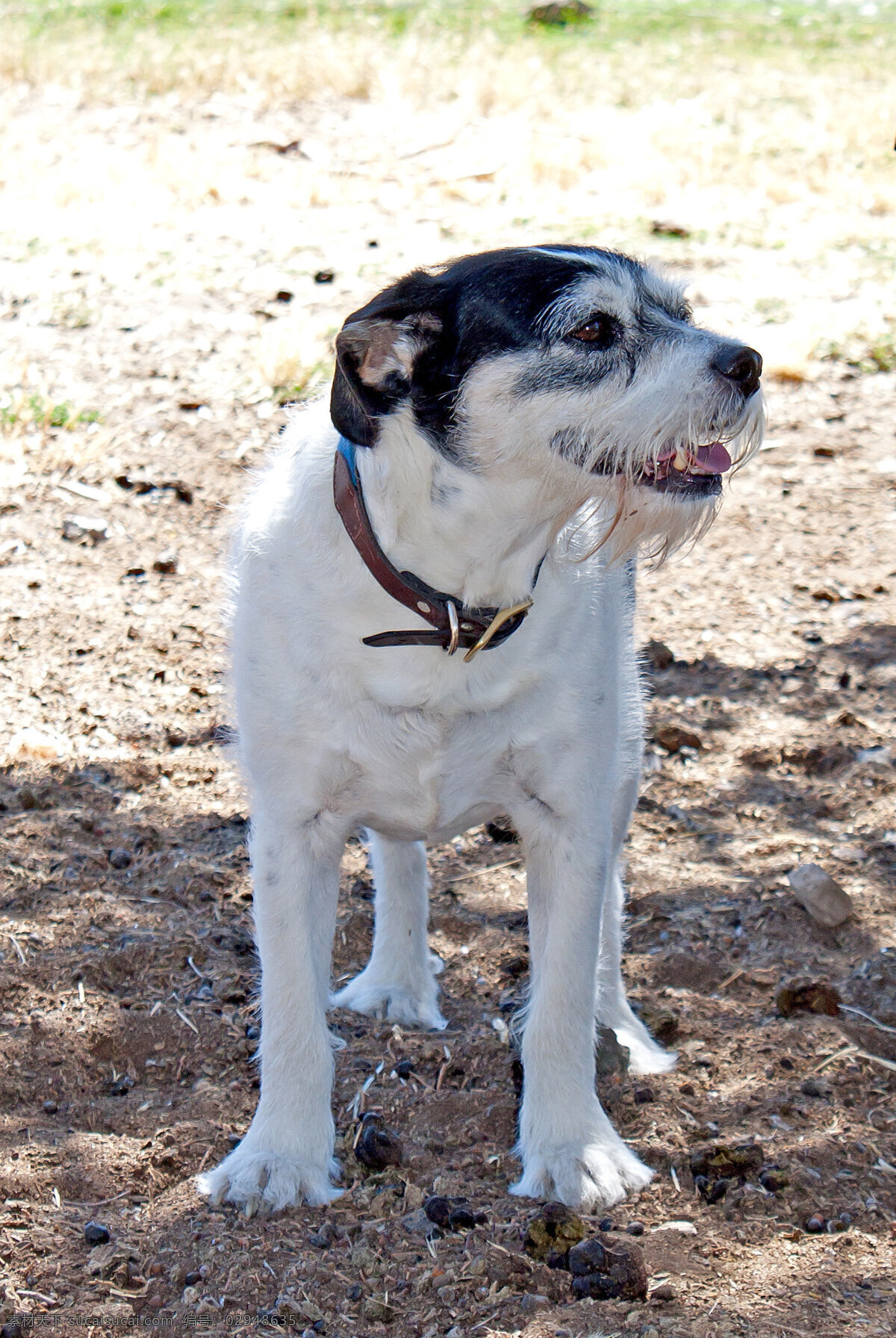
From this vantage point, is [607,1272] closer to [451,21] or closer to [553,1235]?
[553,1235]

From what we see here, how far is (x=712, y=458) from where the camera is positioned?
9.24 ft

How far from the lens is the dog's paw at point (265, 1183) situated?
2.84 m

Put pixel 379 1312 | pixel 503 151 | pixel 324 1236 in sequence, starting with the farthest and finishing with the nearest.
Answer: pixel 503 151 < pixel 324 1236 < pixel 379 1312

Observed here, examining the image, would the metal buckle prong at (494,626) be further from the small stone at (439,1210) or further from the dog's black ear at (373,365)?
the small stone at (439,1210)

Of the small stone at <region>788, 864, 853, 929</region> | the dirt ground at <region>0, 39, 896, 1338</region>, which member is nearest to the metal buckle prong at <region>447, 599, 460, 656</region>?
the dirt ground at <region>0, 39, 896, 1338</region>

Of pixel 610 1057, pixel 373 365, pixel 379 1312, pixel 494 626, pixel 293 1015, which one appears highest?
pixel 373 365

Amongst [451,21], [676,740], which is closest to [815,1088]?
[676,740]

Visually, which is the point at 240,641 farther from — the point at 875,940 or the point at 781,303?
the point at 781,303

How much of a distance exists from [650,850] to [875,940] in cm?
75

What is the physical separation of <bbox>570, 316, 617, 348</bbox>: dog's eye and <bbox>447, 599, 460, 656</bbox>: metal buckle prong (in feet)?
1.87

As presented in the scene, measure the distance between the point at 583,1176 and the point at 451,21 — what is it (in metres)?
21.1

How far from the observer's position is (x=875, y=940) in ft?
12.4

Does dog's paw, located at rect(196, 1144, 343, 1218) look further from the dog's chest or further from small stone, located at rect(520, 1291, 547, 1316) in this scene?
the dog's chest

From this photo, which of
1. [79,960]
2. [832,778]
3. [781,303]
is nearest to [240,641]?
[79,960]
